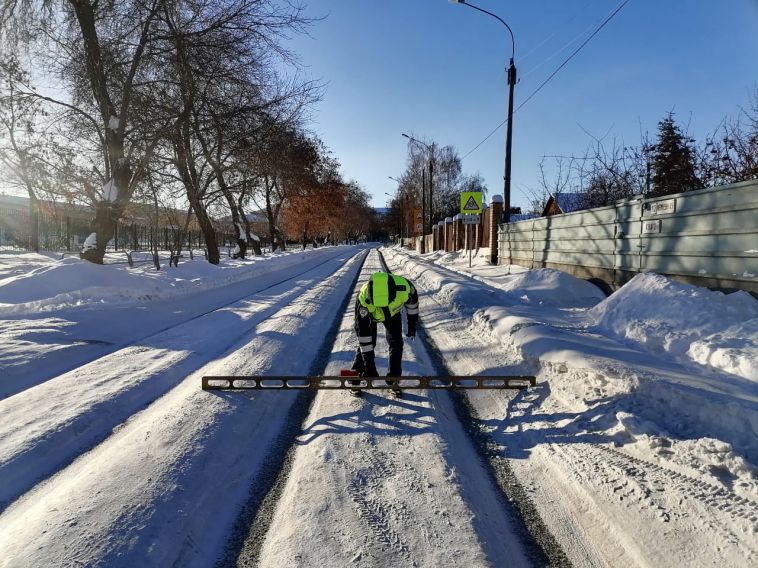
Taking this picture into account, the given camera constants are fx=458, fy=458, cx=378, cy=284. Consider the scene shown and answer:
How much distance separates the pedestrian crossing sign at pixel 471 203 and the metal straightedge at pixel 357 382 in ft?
41.7

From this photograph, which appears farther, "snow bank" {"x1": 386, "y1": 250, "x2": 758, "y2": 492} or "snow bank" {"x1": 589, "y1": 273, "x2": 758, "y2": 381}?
"snow bank" {"x1": 589, "y1": 273, "x2": 758, "y2": 381}

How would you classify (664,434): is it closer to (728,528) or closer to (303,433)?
(728,528)

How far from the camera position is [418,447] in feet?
11.8

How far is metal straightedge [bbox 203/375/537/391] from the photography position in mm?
4836

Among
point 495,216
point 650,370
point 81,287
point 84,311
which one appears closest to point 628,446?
point 650,370

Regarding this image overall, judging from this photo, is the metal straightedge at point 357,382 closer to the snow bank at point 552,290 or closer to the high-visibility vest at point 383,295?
the high-visibility vest at point 383,295

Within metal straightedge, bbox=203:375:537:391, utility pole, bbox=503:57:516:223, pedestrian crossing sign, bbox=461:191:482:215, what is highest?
utility pole, bbox=503:57:516:223

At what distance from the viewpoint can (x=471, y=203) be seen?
17.4m

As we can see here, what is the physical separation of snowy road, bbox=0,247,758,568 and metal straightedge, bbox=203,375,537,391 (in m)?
0.12

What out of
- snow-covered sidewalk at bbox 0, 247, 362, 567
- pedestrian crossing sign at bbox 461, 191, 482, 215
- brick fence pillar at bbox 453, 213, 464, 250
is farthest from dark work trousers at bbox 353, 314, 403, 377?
brick fence pillar at bbox 453, 213, 464, 250

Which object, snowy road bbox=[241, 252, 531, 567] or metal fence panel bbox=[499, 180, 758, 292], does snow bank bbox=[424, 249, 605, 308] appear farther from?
snowy road bbox=[241, 252, 531, 567]

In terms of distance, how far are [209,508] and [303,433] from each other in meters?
1.20

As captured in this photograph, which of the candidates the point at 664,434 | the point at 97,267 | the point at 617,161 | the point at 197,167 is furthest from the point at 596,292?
the point at 197,167

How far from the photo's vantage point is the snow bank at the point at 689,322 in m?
5.04
